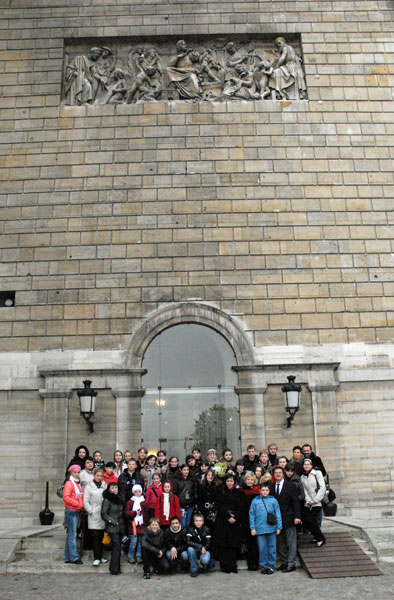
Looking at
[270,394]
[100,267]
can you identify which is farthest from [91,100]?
[270,394]

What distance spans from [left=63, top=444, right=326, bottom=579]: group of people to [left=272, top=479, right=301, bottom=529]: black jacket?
1 cm

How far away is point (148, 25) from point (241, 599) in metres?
13.4

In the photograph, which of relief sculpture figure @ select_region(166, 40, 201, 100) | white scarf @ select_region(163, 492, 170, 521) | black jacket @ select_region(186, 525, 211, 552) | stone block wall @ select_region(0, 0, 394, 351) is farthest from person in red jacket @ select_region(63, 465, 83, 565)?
relief sculpture figure @ select_region(166, 40, 201, 100)

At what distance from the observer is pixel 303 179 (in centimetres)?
1359

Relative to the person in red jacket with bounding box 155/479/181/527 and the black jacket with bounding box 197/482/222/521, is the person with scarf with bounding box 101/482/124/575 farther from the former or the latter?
the black jacket with bounding box 197/482/222/521

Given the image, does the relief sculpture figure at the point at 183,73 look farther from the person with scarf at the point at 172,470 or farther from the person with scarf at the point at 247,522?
the person with scarf at the point at 247,522

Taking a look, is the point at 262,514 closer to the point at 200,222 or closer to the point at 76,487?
the point at 76,487

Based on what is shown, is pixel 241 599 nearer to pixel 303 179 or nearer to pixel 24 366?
pixel 24 366

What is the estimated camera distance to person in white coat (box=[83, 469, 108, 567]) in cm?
842

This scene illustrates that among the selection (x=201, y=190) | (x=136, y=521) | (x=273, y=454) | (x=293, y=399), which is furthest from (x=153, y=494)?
(x=201, y=190)

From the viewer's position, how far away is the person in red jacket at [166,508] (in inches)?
324

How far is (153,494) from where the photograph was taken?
8.31m

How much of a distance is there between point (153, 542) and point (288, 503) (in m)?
2.02

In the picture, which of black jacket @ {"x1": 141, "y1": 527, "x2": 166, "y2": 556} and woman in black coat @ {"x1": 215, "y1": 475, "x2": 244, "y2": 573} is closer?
black jacket @ {"x1": 141, "y1": 527, "x2": 166, "y2": 556}
